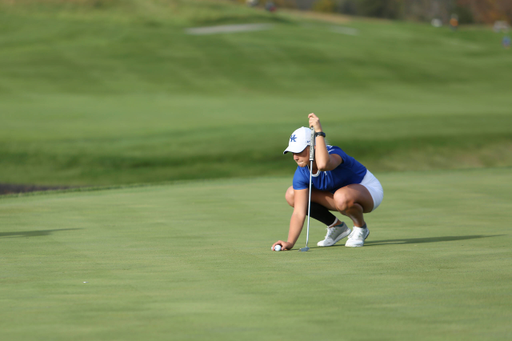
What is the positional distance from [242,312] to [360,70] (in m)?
37.3

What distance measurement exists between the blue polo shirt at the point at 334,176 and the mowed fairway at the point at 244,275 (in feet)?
2.02

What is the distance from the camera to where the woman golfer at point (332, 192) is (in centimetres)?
683

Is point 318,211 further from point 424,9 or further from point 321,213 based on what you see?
point 424,9

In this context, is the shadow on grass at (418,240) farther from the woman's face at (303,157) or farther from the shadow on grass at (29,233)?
the shadow on grass at (29,233)

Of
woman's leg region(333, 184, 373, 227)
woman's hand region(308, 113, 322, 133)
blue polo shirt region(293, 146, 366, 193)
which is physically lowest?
woman's leg region(333, 184, 373, 227)

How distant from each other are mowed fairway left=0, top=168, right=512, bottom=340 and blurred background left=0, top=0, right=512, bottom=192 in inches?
341

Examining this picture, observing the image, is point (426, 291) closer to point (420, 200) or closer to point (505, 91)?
point (420, 200)

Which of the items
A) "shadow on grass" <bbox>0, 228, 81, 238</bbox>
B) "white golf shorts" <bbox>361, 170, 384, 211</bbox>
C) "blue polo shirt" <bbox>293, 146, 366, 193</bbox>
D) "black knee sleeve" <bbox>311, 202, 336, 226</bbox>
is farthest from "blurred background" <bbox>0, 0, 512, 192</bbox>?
"white golf shorts" <bbox>361, 170, 384, 211</bbox>

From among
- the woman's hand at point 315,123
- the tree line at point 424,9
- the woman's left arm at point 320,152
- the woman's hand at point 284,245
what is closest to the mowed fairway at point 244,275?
the woman's hand at point 284,245

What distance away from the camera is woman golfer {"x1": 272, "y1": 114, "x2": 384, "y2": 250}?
6.83 m

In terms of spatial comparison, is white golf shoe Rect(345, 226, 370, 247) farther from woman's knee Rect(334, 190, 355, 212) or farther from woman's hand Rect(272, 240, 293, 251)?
woman's hand Rect(272, 240, 293, 251)

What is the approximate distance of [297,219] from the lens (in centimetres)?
693

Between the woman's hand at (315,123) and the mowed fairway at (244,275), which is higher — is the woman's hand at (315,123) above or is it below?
above

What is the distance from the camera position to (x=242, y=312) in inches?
185
